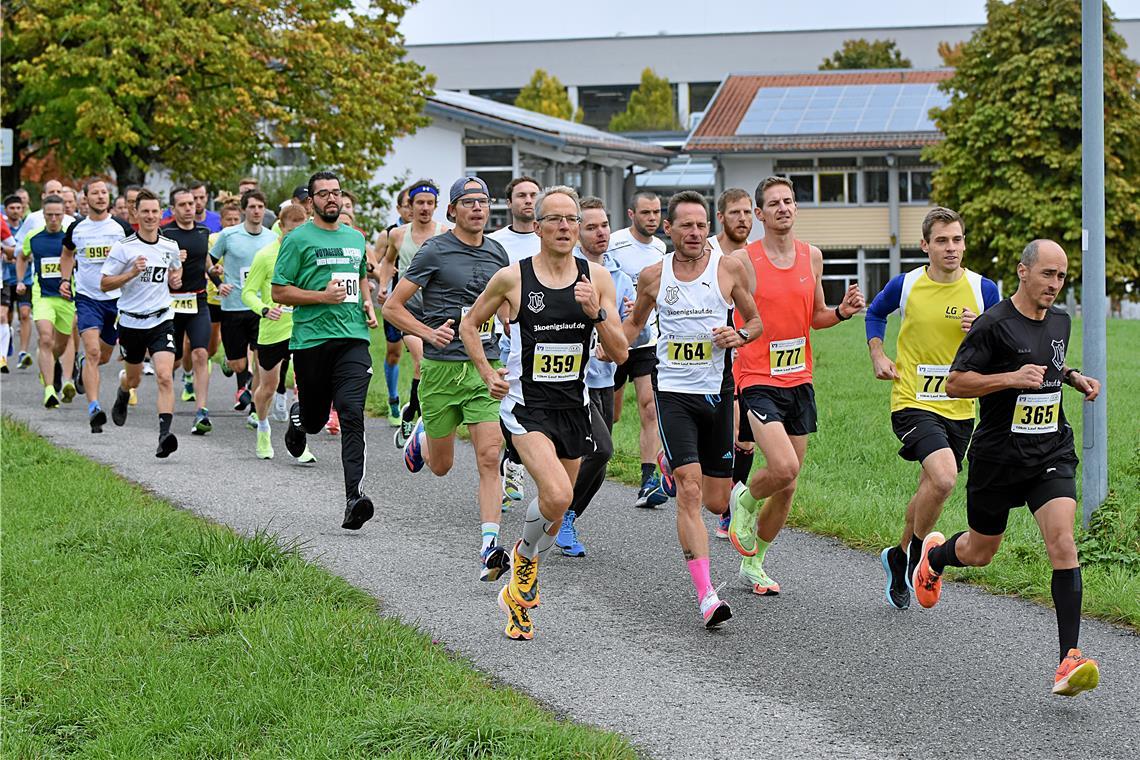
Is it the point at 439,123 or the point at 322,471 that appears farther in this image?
the point at 439,123

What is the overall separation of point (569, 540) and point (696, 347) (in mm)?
1994

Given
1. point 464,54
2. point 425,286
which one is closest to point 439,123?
point 425,286

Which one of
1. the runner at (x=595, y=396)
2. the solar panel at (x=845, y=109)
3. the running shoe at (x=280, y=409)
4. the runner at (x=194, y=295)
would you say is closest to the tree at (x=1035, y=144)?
the solar panel at (x=845, y=109)

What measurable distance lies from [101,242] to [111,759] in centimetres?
1018

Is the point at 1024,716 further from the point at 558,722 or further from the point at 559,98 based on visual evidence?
the point at 559,98

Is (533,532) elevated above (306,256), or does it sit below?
below

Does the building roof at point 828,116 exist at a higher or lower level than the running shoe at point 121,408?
higher

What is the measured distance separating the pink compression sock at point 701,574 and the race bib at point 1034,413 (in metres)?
1.61

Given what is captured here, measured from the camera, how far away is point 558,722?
5629mm

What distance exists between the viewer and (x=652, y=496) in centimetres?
1065

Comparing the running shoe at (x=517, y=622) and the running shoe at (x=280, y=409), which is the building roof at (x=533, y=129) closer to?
the running shoe at (x=280, y=409)

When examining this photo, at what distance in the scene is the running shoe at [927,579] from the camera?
7371mm

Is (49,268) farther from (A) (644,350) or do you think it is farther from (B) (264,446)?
(A) (644,350)

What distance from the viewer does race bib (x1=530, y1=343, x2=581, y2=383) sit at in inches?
285
